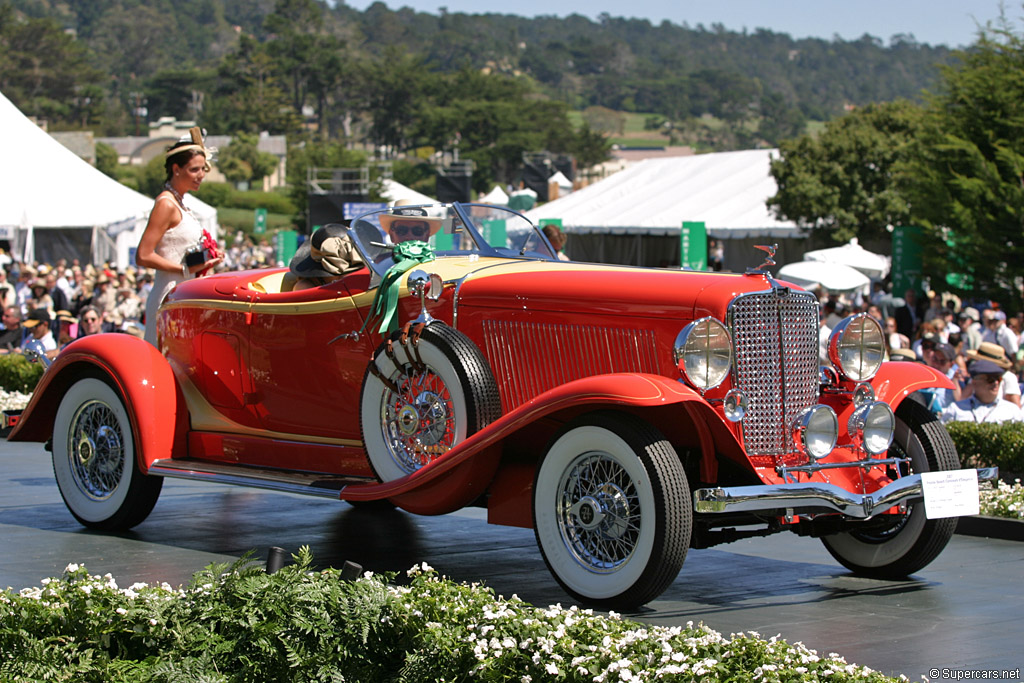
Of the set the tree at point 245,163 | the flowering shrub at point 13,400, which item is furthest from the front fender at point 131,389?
the tree at point 245,163

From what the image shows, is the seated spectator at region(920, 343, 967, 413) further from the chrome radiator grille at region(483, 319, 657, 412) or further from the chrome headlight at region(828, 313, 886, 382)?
the chrome radiator grille at region(483, 319, 657, 412)

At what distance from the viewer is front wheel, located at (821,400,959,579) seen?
20.4ft

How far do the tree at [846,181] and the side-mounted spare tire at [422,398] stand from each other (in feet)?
76.3

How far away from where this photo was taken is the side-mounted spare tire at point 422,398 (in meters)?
6.10

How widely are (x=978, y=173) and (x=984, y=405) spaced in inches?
351

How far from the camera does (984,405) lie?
32.2 ft

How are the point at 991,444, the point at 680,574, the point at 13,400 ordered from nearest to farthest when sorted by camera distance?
the point at 680,574
the point at 991,444
the point at 13,400

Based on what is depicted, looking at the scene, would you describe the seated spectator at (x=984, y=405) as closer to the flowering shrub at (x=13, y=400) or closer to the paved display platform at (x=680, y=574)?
the paved display platform at (x=680, y=574)

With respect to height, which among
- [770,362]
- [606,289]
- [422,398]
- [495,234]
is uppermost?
[495,234]

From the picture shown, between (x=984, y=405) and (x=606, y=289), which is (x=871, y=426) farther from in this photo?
(x=984, y=405)

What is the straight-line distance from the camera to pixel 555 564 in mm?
5586

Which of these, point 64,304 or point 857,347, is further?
point 64,304

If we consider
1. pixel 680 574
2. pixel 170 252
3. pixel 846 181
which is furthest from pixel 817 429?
pixel 846 181

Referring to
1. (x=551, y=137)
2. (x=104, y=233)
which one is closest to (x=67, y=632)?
(x=104, y=233)
